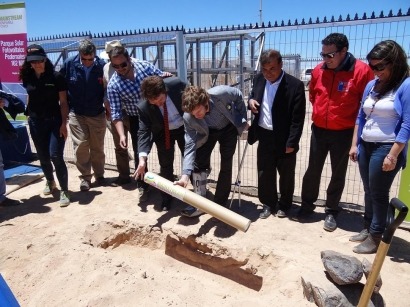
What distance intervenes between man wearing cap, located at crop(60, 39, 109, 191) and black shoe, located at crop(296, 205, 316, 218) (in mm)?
3045

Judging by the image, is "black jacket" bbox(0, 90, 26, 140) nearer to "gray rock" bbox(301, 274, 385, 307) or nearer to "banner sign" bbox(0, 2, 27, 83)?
"banner sign" bbox(0, 2, 27, 83)

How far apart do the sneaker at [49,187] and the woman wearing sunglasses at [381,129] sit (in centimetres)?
413

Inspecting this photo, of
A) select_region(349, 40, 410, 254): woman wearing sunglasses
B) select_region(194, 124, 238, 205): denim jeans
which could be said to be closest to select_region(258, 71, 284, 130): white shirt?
select_region(194, 124, 238, 205): denim jeans

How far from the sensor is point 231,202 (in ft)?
14.4

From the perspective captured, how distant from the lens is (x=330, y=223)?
3949 millimetres

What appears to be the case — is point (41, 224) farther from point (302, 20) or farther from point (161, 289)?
point (302, 20)

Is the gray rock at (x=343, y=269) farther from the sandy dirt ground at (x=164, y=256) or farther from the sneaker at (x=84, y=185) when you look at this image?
the sneaker at (x=84, y=185)

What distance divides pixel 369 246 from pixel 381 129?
3.88 feet

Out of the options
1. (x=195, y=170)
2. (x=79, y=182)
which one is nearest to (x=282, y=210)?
(x=195, y=170)

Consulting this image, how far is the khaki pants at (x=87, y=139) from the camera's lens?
5.12 m

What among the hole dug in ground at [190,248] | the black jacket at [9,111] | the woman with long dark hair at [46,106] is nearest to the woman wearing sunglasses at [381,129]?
the hole dug in ground at [190,248]

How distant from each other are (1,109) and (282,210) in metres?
3.93

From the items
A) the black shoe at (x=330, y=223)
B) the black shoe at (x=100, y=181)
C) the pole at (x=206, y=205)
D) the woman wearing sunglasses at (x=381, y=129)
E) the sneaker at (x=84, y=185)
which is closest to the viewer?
the woman wearing sunglasses at (x=381, y=129)

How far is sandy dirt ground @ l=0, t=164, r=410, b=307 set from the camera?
3.16 metres
